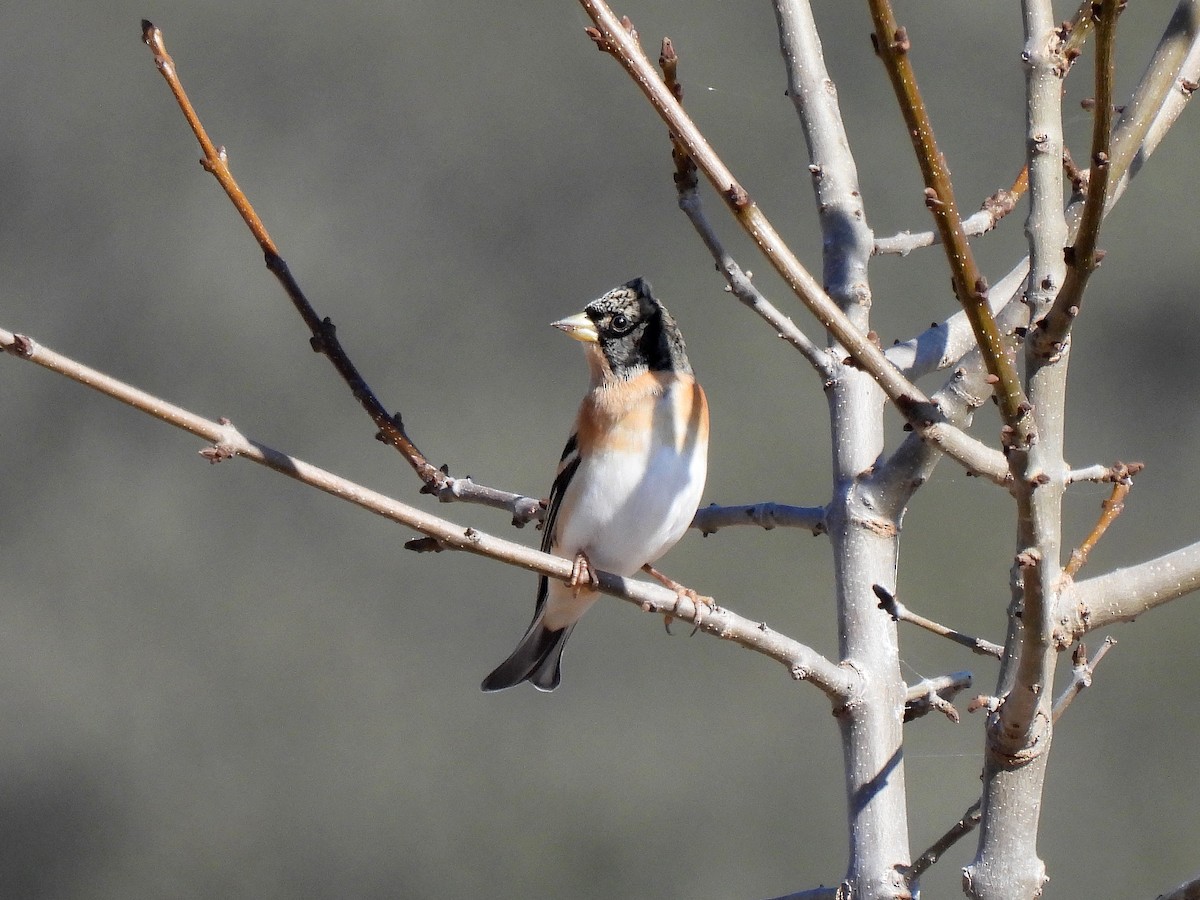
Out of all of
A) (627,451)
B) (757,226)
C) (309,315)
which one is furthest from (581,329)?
(757,226)

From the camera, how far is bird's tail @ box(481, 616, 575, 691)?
242 centimetres

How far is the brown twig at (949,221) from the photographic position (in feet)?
2.93

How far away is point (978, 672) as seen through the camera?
4.03 metres

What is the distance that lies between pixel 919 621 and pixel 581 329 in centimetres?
97

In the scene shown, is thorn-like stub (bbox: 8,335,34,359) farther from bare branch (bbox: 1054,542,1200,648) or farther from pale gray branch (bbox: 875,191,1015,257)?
pale gray branch (bbox: 875,191,1015,257)

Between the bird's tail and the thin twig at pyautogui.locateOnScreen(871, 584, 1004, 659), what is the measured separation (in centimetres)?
110

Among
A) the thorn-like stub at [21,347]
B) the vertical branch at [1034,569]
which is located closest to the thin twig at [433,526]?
the thorn-like stub at [21,347]

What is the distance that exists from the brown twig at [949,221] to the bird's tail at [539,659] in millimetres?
1486

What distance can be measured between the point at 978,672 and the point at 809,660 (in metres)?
2.84

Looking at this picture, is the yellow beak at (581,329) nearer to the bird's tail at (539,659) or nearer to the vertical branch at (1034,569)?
the bird's tail at (539,659)

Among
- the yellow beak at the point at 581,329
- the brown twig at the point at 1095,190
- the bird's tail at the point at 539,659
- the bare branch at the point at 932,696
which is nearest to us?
the brown twig at the point at 1095,190

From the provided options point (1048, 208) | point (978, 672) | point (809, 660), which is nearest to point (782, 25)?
point (1048, 208)

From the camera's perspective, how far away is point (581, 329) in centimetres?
219

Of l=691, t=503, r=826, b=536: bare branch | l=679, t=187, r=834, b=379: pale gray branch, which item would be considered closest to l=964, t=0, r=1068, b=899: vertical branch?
l=679, t=187, r=834, b=379: pale gray branch
